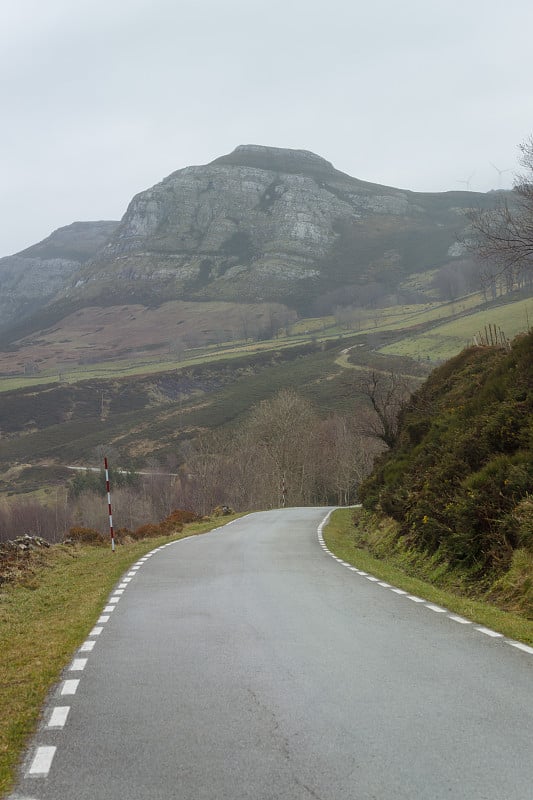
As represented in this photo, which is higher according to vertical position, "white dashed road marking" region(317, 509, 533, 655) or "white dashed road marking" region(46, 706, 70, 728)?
"white dashed road marking" region(46, 706, 70, 728)

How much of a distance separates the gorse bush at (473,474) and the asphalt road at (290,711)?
3.70 m

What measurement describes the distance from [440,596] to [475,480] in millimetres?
4228

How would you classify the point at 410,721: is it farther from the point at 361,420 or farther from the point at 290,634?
the point at 361,420

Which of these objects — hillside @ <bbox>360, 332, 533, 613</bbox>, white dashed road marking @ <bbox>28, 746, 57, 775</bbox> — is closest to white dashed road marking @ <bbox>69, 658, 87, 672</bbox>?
white dashed road marking @ <bbox>28, 746, 57, 775</bbox>

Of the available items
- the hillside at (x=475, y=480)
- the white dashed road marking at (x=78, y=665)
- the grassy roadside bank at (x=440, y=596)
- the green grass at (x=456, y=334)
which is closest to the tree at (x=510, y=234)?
the hillside at (x=475, y=480)

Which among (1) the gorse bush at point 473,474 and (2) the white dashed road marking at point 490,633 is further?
(1) the gorse bush at point 473,474

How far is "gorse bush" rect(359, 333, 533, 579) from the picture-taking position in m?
14.3

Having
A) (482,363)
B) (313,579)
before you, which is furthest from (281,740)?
(482,363)

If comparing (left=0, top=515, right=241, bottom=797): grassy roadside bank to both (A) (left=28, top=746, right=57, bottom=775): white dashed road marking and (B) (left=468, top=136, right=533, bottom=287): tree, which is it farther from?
(B) (left=468, top=136, right=533, bottom=287): tree

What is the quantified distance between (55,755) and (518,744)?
3.00 meters

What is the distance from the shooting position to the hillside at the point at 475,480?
45.3 ft

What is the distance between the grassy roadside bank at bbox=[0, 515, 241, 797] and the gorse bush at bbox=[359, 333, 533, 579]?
7042 mm

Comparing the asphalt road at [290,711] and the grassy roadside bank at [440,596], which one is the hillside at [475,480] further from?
the asphalt road at [290,711]

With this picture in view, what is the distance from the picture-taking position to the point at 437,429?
24641mm
